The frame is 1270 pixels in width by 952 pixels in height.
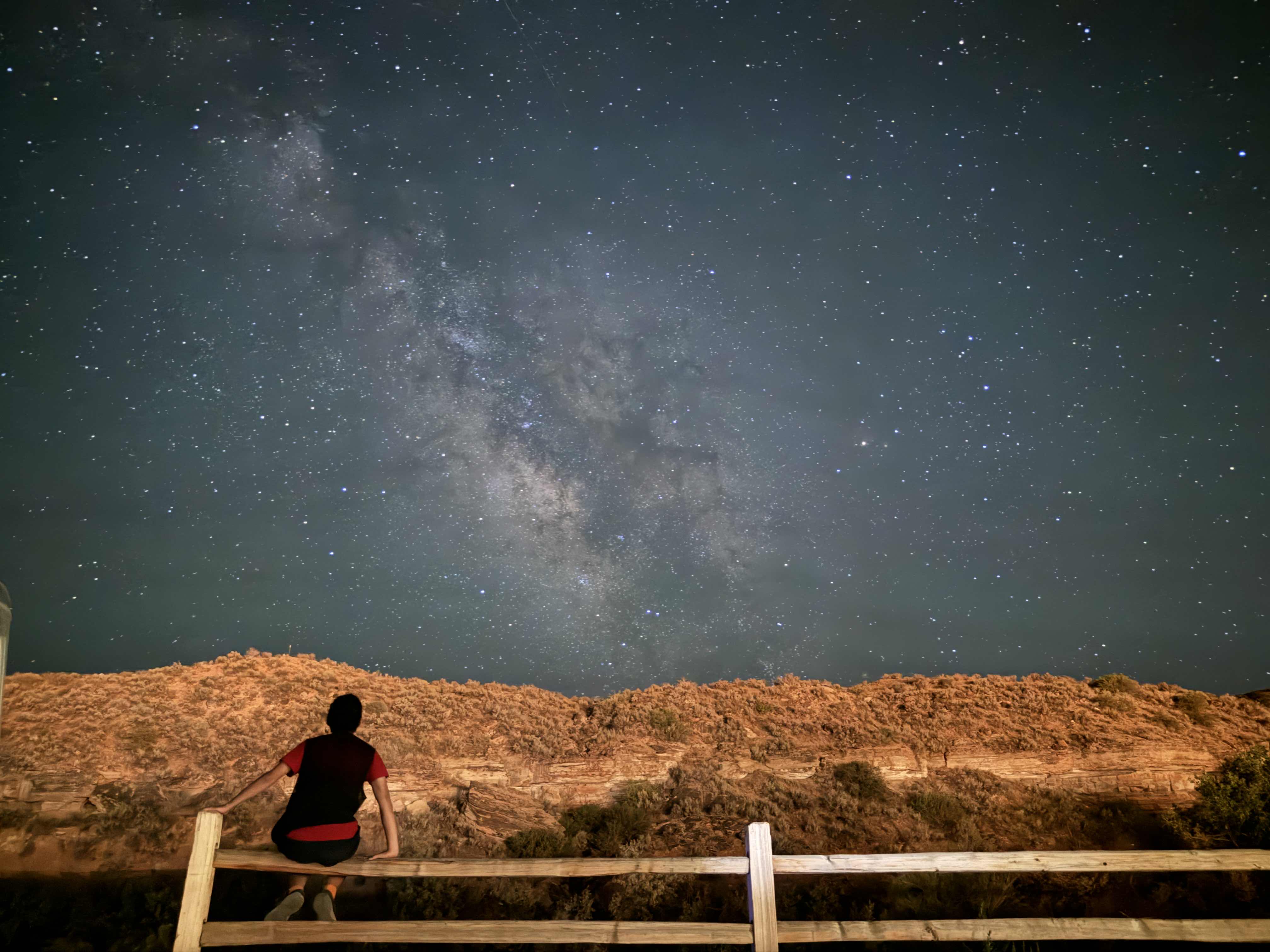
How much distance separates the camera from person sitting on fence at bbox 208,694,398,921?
502cm

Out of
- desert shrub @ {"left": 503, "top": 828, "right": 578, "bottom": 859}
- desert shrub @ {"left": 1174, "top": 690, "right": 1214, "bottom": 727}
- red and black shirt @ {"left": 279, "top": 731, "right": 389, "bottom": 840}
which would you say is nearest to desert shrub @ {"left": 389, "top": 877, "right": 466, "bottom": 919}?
desert shrub @ {"left": 503, "top": 828, "right": 578, "bottom": 859}

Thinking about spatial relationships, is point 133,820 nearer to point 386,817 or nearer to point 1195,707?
point 386,817

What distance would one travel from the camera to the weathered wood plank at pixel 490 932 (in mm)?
4957

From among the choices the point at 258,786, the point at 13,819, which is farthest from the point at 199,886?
the point at 13,819

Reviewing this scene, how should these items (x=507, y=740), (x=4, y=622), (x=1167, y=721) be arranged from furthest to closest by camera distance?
(x=1167, y=721) < (x=507, y=740) < (x=4, y=622)

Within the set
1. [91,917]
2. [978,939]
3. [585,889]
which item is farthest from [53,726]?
[978,939]

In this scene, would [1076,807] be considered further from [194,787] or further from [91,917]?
[194,787]

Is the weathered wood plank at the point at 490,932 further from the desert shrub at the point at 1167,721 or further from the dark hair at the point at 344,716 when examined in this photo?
the desert shrub at the point at 1167,721

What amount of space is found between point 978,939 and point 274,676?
18628 mm

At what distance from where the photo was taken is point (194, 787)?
1377 centimetres

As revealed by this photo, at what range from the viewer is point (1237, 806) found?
37.3 ft

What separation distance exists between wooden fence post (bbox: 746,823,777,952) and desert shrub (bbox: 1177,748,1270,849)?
10383 millimetres

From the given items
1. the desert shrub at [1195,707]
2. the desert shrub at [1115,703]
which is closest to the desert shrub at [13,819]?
the desert shrub at [1115,703]

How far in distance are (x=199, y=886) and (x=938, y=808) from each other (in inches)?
508
